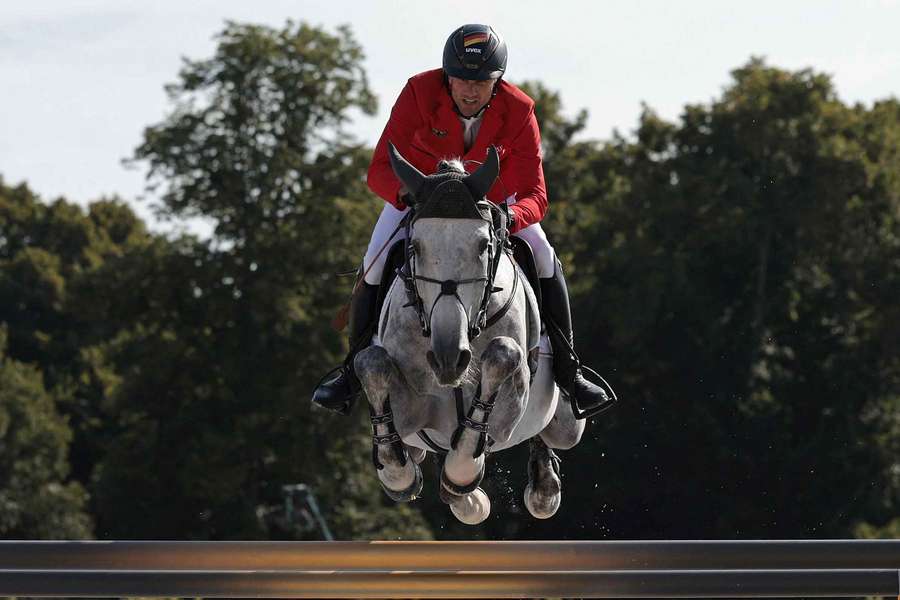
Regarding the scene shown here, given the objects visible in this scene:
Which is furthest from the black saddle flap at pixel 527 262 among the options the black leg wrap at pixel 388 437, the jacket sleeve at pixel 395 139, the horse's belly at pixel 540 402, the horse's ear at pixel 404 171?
the black leg wrap at pixel 388 437

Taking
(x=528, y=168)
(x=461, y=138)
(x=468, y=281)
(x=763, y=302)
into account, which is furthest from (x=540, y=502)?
(x=763, y=302)

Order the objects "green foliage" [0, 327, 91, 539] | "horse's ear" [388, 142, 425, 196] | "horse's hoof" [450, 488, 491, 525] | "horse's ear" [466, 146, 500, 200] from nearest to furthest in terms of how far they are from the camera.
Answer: "horse's ear" [466, 146, 500, 200] → "horse's ear" [388, 142, 425, 196] → "horse's hoof" [450, 488, 491, 525] → "green foliage" [0, 327, 91, 539]

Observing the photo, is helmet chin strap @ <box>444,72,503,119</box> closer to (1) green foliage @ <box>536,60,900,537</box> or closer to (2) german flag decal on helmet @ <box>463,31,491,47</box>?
(2) german flag decal on helmet @ <box>463,31,491,47</box>

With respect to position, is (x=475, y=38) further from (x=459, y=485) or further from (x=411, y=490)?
(x=411, y=490)

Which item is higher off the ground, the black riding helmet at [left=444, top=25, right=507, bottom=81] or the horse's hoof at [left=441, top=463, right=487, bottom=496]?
the black riding helmet at [left=444, top=25, right=507, bottom=81]

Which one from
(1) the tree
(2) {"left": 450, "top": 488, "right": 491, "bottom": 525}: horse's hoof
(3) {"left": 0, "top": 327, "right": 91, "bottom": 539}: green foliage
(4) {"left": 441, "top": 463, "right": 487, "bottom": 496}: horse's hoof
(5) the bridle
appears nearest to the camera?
(5) the bridle

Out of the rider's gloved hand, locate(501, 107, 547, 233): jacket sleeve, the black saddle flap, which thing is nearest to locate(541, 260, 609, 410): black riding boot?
the black saddle flap

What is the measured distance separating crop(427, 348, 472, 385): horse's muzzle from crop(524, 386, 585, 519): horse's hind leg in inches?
86.7

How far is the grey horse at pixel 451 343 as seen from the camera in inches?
320

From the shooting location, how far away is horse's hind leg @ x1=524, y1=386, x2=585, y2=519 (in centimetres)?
1016

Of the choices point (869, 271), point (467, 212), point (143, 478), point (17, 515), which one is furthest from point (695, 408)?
point (467, 212)

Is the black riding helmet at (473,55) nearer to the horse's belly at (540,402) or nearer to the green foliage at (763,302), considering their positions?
the horse's belly at (540,402)

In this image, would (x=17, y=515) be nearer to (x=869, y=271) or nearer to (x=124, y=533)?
(x=124, y=533)

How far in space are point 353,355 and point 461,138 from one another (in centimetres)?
140
